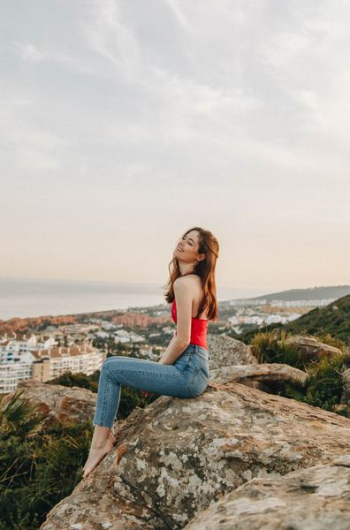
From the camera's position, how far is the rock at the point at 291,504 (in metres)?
1.57

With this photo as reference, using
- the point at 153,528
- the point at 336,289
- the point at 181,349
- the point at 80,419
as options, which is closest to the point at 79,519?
the point at 153,528

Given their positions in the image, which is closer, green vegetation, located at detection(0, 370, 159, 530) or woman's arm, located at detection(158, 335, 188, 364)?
woman's arm, located at detection(158, 335, 188, 364)

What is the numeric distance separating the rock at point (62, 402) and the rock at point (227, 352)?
3.37 metres

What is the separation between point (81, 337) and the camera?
275ft

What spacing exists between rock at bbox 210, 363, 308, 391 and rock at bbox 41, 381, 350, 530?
1.72 m

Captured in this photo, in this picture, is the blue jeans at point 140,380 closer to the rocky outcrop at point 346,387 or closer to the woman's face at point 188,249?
the woman's face at point 188,249

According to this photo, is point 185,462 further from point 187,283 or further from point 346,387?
point 346,387

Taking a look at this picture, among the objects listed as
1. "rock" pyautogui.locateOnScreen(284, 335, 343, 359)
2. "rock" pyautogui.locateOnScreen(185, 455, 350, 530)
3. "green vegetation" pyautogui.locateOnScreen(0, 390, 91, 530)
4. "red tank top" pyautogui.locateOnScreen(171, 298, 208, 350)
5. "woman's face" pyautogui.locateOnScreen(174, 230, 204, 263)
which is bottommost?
"green vegetation" pyautogui.locateOnScreen(0, 390, 91, 530)

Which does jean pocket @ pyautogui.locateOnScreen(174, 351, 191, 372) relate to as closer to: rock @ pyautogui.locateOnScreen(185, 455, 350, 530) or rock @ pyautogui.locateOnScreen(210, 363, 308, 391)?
rock @ pyautogui.locateOnScreen(210, 363, 308, 391)

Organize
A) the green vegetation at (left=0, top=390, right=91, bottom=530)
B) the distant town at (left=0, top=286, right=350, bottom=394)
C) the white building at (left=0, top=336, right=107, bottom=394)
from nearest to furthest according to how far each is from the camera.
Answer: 1. the green vegetation at (left=0, top=390, right=91, bottom=530)
2. the distant town at (left=0, top=286, right=350, bottom=394)
3. the white building at (left=0, top=336, right=107, bottom=394)

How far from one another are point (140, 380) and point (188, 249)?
139 centimetres

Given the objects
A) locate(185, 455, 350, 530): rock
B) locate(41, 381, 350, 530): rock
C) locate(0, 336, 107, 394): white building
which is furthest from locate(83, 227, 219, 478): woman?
locate(0, 336, 107, 394): white building

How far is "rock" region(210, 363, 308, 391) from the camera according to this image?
5.88 m

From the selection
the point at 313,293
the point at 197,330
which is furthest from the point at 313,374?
the point at 313,293
